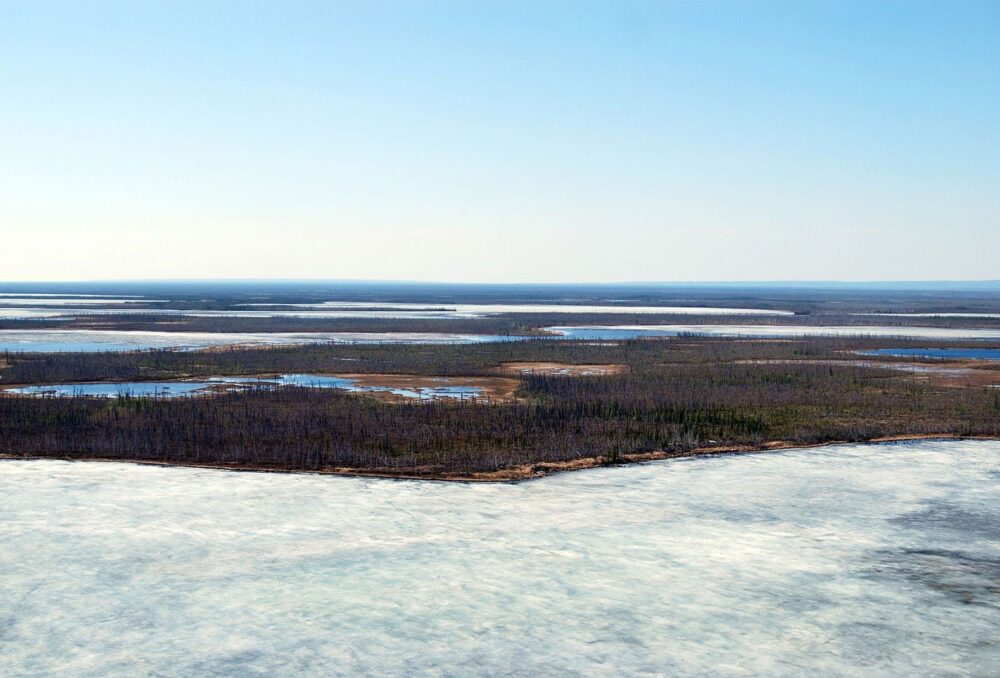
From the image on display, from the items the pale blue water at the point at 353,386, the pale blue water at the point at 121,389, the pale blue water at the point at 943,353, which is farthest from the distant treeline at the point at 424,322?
the pale blue water at the point at 121,389

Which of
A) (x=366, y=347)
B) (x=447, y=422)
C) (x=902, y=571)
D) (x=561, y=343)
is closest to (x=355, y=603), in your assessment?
(x=902, y=571)

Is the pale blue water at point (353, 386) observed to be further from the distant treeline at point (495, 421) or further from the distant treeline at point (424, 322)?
the distant treeline at point (424, 322)

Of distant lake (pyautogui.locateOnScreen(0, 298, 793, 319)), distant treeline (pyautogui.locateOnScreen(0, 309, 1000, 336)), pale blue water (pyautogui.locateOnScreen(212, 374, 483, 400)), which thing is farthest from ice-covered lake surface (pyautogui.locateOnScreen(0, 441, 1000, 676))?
distant lake (pyautogui.locateOnScreen(0, 298, 793, 319))

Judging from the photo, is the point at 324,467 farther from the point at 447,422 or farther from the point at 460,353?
the point at 460,353

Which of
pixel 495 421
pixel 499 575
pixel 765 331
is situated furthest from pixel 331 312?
pixel 499 575

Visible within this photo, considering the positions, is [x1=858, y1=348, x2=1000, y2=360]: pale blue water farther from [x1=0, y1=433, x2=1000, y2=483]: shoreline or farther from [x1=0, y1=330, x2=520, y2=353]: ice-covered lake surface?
[x1=0, y1=433, x2=1000, y2=483]: shoreline

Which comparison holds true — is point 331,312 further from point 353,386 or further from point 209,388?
point 209,388
